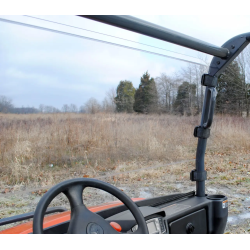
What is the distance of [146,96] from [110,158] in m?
0.96

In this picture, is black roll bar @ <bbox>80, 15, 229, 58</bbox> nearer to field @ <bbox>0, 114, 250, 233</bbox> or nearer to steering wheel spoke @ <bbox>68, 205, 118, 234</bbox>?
steering wheel spoke @ <bbox>68, 205, 118, 234</bbox>

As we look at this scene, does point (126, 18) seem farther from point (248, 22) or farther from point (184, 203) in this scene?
point (248, 22)

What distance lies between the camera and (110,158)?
10.6 feet

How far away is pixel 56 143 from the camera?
2.75 meters

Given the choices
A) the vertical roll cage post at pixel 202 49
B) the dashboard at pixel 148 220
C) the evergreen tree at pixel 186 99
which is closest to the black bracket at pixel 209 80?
the vertical roll cage post at pixel 202 49

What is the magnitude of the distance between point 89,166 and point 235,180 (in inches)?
75.0

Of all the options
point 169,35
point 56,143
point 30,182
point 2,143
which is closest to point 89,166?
point 56,143

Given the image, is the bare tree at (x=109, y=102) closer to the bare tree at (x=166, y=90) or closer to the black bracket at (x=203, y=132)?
the bare tree at (x=166, y=90)

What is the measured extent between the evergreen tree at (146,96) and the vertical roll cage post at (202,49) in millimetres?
1363

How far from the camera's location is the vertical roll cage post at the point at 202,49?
87 centimetres

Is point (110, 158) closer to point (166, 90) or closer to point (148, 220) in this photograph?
point (166, 90)

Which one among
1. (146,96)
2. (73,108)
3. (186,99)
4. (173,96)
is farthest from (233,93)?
(73,108)

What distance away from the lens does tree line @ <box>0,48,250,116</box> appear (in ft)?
8.50

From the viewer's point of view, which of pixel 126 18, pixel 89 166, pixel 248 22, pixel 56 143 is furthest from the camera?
pixel 89 166
